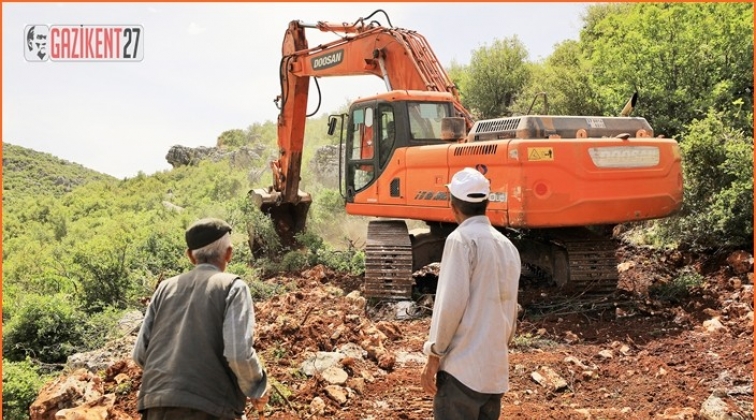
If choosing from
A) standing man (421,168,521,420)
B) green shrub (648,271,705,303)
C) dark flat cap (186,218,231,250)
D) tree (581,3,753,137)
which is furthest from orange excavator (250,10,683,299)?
tree (581,3,753,137)

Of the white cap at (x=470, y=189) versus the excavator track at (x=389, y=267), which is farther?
the excavator track at (x=389, y=267)

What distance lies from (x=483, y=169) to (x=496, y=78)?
1572 centimetres

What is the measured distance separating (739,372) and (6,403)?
658 centimetres

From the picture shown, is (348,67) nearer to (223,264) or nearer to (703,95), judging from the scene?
(703,95)

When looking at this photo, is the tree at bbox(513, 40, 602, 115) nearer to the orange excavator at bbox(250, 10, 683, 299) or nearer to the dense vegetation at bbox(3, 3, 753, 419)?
the dense vegetation at bbox(3, 3, 753, 419)

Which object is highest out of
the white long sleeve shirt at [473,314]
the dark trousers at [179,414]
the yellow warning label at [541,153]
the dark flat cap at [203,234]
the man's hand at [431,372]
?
the yellow warning label at [541,153]

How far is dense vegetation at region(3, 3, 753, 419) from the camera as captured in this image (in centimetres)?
845

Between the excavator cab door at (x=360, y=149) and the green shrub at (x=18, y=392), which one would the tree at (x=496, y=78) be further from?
the green shrub at (x=18, y=392)

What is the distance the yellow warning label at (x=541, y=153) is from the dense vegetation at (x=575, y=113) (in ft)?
11.2

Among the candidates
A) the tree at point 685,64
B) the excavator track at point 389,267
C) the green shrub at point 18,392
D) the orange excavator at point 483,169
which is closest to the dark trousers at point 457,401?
the orange excavator at point 483,169

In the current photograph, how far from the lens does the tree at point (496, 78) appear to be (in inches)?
882

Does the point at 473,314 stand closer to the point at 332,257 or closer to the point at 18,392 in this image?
the point at 18,392

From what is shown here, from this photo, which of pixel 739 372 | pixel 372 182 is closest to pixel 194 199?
pixel 372 182

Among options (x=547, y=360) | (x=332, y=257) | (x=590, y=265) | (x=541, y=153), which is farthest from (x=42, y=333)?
(x=590, y=265)
